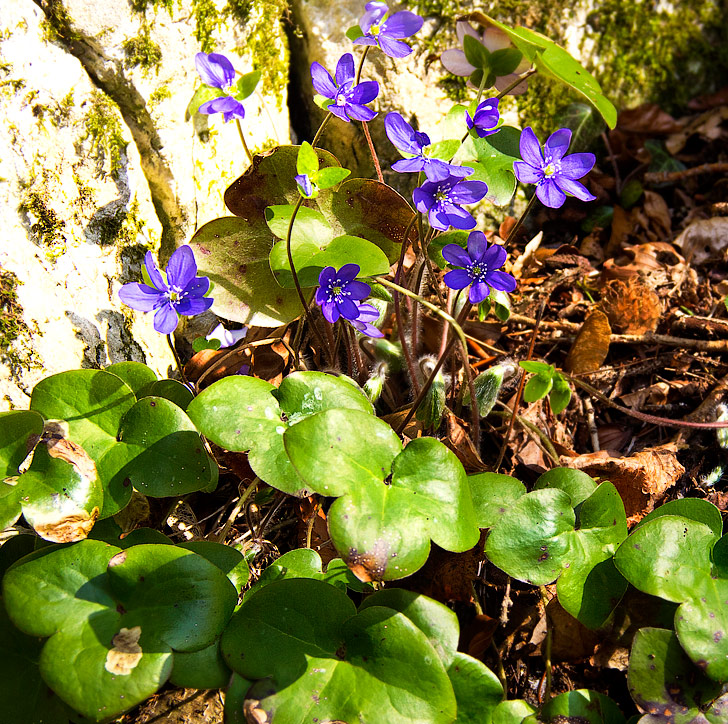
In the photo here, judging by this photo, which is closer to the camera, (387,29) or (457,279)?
(457,279)

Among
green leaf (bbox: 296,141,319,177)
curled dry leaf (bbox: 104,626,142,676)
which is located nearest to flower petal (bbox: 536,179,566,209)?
green leaf (bbox: 296,141,319,177)

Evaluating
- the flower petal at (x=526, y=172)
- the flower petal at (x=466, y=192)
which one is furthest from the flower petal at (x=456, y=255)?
the flower petal at (x=526, y=172)

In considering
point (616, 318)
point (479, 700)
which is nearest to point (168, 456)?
point (479, 700)

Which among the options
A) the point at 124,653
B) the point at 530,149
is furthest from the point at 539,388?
the point at 124,653

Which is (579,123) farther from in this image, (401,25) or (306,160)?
(306,160)

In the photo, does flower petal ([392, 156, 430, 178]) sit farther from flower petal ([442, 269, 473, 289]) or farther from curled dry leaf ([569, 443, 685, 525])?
curled dry leaf ([569, 443, 685, 525])

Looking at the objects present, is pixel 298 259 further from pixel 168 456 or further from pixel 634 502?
pixel 634 502

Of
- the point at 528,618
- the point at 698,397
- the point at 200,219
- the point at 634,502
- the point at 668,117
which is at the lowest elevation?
the point at 528,618
